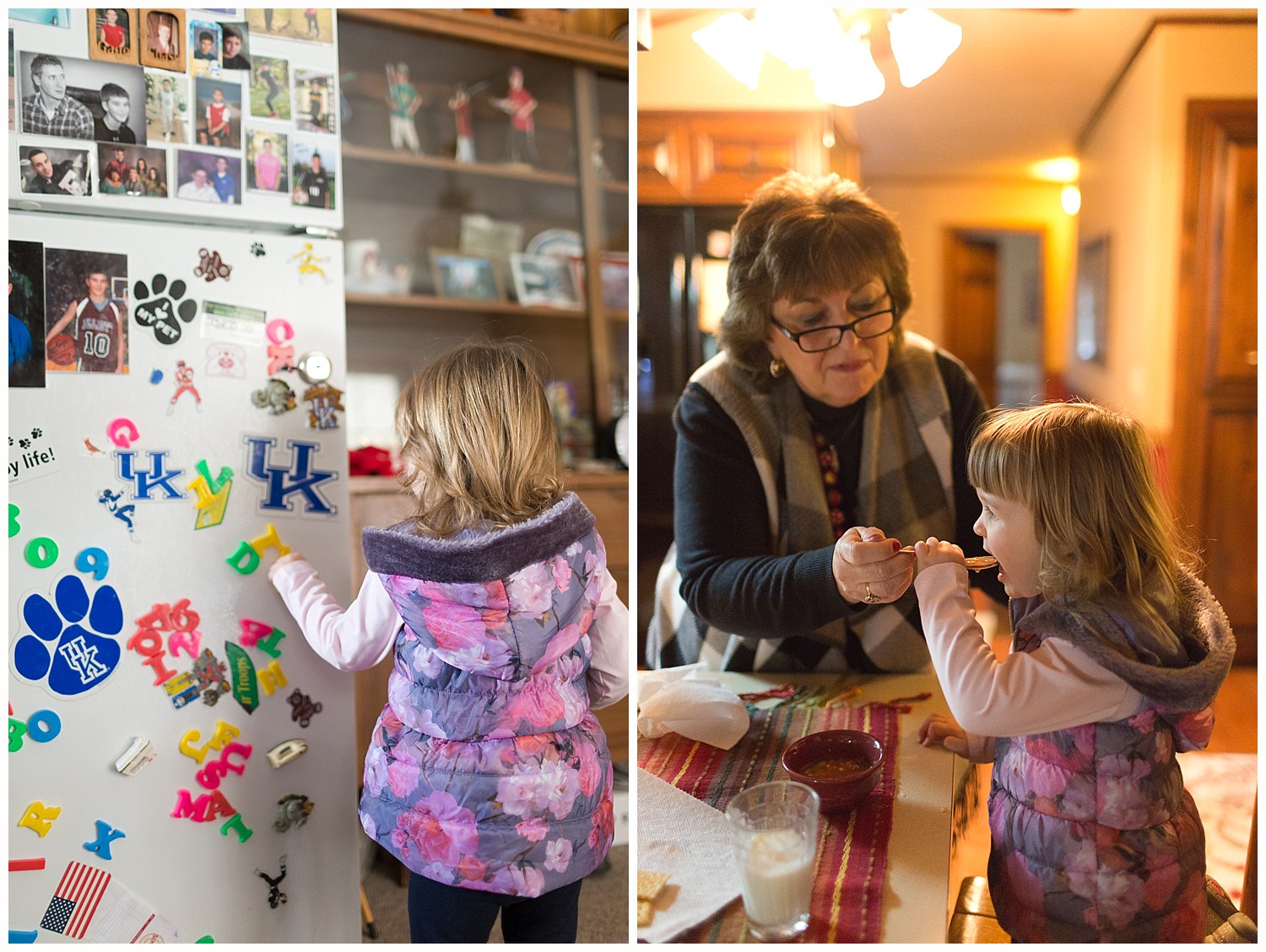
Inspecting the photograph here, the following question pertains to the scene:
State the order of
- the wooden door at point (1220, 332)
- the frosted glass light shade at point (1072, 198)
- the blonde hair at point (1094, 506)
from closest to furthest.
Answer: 1. the blonde hair at point (1094, 506)
2. the wooden door at point (1220, 332)
3. the frosted glass light shade at point (1072, 198)

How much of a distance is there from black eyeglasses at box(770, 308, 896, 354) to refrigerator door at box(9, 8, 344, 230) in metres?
0.63

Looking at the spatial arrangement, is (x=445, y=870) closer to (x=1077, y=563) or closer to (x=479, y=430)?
(x=479, y=430)

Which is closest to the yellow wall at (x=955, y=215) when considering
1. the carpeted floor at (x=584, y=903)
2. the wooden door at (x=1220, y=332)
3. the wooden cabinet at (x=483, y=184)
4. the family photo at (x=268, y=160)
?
the wooden door at (x=1220, y=332)

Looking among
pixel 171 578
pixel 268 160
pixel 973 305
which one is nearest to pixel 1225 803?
pixel 171 578

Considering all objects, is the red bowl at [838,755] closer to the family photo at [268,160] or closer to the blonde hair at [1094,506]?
the blonde hair at [1094,506]

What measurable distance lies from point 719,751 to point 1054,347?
22.7 ft

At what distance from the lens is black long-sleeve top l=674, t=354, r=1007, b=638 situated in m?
1.01

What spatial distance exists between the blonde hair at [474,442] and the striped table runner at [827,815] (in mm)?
311

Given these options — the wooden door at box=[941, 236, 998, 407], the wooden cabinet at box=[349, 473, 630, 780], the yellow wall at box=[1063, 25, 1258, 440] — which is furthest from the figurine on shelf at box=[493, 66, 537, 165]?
the wooden door at box=[941, 236, 998, 407]

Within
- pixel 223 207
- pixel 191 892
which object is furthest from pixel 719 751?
pixel 223 207

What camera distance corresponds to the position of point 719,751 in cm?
99

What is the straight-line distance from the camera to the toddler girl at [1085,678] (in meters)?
0.86

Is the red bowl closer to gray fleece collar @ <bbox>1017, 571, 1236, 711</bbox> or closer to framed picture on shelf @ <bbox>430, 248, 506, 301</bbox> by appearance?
gray fleece collar @ <bbox>1017, 571, 1236, 711</bbox>

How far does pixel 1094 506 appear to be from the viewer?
894mm
